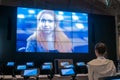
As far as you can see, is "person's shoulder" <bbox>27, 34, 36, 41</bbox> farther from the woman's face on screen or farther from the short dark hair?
the short dark hair

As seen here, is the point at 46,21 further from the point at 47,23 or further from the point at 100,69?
the point at 100,69

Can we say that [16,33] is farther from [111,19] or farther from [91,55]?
[111,19]

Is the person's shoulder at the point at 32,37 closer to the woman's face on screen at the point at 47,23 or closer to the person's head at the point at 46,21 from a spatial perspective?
the person's head at the point at 46,21

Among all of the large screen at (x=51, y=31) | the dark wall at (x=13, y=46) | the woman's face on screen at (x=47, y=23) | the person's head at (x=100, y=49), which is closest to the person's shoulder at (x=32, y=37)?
the large screen at (x=51, y=31)

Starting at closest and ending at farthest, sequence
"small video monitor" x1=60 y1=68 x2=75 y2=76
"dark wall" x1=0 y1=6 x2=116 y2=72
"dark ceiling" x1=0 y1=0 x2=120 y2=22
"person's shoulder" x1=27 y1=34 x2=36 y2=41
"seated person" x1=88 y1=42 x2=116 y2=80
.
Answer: "seated person" x1=88 y1=42 x2=116 y2=80, "small video monitor" x1=60 y1=68 x2=75 y2=76, "dark wall" x1=0 y1=6 x2=116 y2=72, "person's shoulder" x1=27 y1=34 x2=36 y2=41, "dark ceiling" x1=0 y1=0 x2=120 y2=22

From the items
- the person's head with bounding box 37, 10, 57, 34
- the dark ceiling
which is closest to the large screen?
the person's head with bounding box 37, 10, 57, 34

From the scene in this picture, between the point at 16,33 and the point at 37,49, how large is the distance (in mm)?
1595

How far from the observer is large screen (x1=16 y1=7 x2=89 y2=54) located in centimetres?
1562

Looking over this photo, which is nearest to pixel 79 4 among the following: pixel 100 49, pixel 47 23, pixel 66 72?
pixel 47 23

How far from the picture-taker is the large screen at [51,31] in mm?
15625

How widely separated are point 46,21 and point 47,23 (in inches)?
5.5

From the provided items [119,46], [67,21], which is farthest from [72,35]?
[119,46]

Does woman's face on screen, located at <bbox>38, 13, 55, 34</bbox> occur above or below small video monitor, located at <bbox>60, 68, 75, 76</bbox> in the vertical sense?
above

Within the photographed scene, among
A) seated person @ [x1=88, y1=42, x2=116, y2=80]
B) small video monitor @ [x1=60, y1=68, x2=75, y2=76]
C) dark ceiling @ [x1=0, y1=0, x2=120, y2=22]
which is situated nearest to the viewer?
seated person @ [x1=88, y1=42, x2=116, y2=80]
